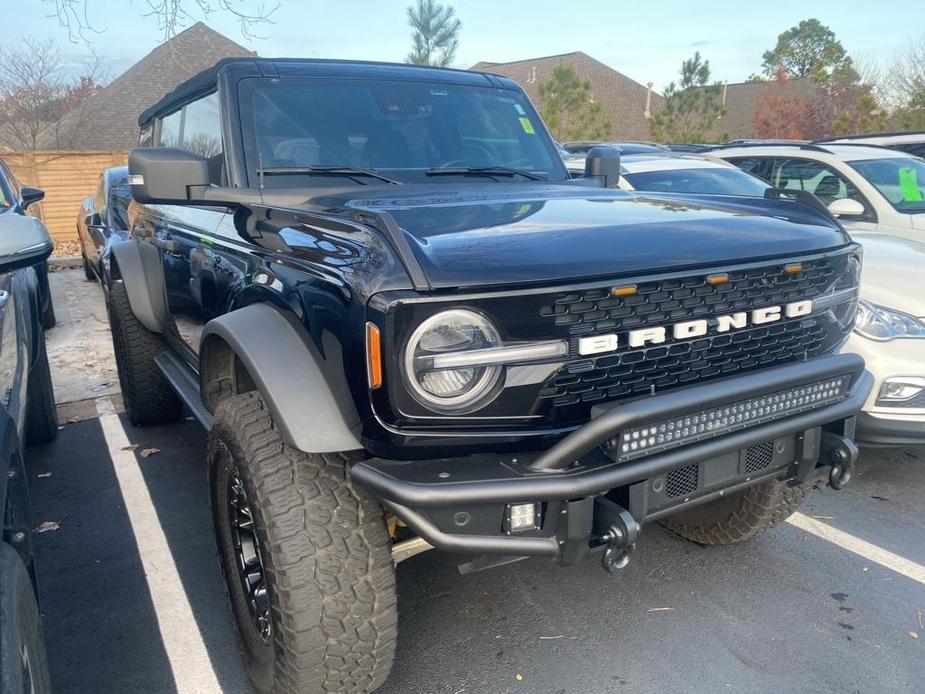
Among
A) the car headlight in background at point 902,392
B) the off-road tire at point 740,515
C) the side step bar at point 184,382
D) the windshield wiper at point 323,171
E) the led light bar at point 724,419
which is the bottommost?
the off-road tire at point 740,515

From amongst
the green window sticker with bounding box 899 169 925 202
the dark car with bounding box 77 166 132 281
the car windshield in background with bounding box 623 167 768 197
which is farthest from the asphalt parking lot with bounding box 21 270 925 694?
the green window sticker with bounding box 899 169 925 202

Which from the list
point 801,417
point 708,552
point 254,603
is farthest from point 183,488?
point 801,417

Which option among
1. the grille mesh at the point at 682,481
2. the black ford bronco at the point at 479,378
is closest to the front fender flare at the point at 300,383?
the black ford bronco at the point at 479,378

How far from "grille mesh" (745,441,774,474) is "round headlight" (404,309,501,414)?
0.90 metres

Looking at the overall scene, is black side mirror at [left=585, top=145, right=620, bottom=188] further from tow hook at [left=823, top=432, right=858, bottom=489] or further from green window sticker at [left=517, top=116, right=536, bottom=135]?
tow hook at [left=823, top=432, right=858, bottom=489]

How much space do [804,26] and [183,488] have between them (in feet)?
194

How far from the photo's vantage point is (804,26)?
52.5 metres

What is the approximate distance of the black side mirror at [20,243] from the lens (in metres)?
2.13

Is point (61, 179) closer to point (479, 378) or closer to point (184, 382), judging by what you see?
point (184, 382)

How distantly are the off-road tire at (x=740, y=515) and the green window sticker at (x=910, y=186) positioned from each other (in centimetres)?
446

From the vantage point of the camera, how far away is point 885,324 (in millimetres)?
3805

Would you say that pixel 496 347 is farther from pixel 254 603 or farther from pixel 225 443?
pixel 254 603

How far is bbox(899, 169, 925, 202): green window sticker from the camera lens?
21.0 feet

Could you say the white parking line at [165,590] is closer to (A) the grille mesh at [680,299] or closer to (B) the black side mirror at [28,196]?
(A) the grille mesh at [680,299]
